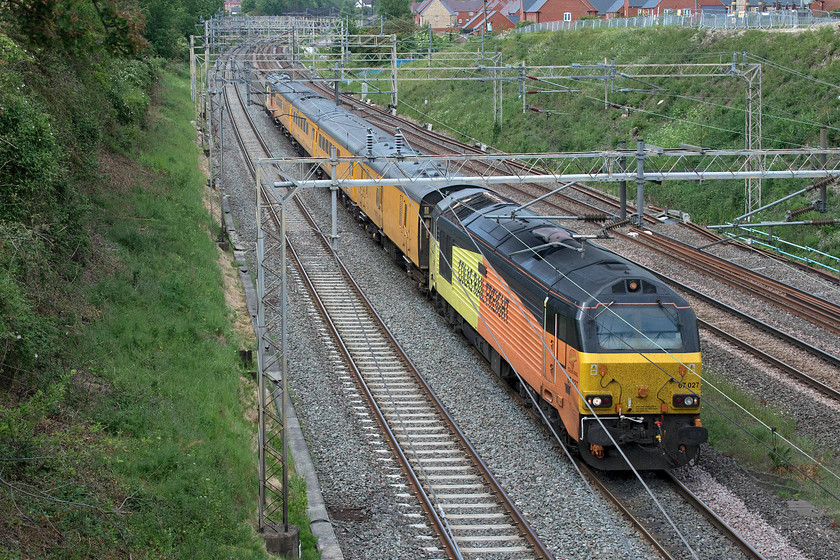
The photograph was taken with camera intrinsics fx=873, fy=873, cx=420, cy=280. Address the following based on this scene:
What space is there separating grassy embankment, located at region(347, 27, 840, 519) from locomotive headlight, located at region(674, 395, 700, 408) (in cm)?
229

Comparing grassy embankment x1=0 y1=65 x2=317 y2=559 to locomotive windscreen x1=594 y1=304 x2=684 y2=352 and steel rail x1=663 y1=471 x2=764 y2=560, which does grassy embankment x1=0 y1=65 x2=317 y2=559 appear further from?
steel rail x1=663 y1=471 x2=764 y2=560

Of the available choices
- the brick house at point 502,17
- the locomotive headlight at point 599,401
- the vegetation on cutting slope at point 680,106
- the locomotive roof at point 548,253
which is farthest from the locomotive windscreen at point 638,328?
the brick house at point 502,17

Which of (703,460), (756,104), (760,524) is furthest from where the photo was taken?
(756,104)

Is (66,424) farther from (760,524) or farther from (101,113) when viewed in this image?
(101,113)

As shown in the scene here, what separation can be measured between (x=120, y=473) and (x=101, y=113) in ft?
50.6

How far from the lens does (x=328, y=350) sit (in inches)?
777

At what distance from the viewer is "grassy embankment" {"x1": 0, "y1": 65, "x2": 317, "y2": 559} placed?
9.48 metres

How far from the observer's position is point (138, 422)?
12945mm

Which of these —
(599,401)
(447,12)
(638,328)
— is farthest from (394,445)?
(447,12)

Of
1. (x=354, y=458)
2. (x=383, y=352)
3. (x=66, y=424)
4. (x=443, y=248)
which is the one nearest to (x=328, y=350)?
(x=383, y=352)

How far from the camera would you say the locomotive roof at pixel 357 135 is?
22.7 meters

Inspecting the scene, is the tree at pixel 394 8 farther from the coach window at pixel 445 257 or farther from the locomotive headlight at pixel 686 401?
the locomotive headlight at pixel 686 401

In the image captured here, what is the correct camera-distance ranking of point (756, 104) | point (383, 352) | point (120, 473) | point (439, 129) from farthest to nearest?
point (439, 129)
point (756, 104)
point (383, 352)
point (120, 473)

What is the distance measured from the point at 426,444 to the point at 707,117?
2787 cm
